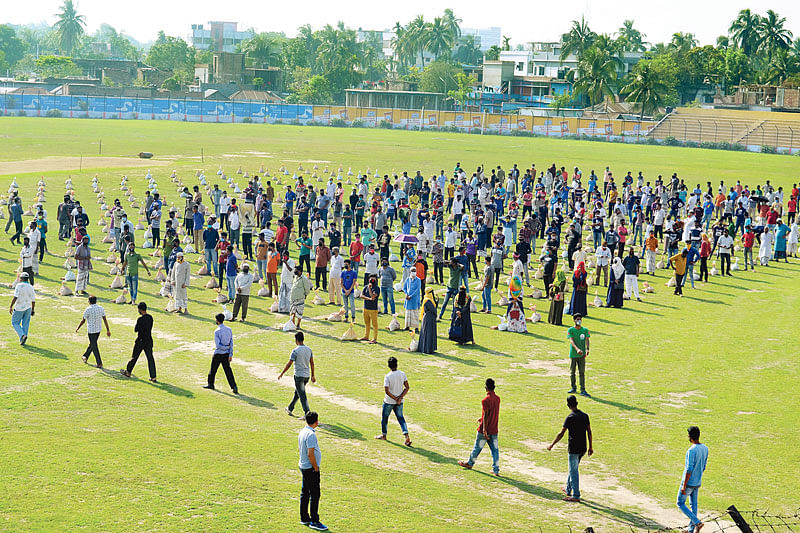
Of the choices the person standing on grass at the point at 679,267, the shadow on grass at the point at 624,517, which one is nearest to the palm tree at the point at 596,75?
the person standing on grass at the point at 679,267

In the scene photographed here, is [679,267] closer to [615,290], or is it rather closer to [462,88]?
A: [615,290]

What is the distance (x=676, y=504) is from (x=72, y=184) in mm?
41009

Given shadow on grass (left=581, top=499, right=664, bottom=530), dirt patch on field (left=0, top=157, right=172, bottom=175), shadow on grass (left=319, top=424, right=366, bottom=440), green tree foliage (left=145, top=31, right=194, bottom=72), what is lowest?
shadow on grass (left=581, top=499, right=664, bottom=530)

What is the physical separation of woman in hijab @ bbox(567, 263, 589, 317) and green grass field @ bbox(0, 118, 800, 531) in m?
0.73

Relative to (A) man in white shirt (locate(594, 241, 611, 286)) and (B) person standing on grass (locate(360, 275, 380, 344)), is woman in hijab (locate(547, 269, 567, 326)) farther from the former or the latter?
(B) person standing on grass (locate(360, 275, 380, 344))

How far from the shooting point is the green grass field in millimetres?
12094

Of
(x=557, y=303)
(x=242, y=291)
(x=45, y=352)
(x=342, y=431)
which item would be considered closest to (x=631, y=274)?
(x=557, y=303)

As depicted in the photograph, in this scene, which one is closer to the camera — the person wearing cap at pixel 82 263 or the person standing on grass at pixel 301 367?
the person standing on grass at pixel 301 367

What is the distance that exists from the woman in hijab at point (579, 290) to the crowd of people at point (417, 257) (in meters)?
0.04

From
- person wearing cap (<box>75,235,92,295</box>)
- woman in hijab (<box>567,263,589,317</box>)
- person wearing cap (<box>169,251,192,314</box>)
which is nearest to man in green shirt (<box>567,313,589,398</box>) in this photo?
woman in hijab (<box>567,263,589,317</box>)

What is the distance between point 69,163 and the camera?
2292 inches

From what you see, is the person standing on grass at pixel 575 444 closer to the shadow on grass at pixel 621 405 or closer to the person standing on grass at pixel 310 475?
the person standing on grass at pixel 310 475

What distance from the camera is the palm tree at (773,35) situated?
136 meters

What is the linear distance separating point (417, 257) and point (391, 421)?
8.42m
